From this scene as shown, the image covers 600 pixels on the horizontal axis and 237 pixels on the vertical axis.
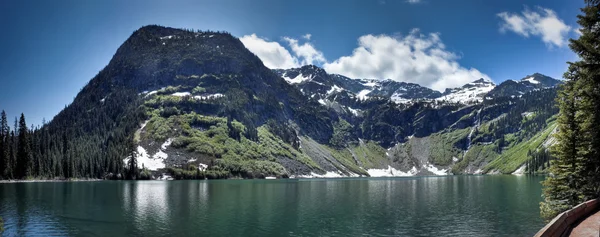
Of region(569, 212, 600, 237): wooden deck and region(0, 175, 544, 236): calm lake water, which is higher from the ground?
region(569, 212, 600, 237): wooden deck

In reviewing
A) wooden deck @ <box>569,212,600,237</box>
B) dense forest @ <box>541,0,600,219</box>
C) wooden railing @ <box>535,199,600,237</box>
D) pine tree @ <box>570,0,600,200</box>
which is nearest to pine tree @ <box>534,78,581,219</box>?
dense forest @ <box>541,0,600,219</box>

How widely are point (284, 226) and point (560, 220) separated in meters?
47.4

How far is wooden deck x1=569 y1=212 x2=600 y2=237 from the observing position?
66.1ft

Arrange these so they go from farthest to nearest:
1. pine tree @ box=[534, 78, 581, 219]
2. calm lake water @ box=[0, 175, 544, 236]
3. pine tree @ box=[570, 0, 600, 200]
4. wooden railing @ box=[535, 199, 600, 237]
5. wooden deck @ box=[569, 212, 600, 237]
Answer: calm lake water @ box=[0, 175, 544, 236] → pine tree @ box=[534, 78, 581, 219] → pine tree @ box=[570, 0, 600, 200] → wooden deck @ box=[569, 212, 600, 237] → wooden railing @ box=[535, 199, 600, 237]

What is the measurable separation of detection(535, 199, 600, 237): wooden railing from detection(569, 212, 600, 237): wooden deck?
0.33m

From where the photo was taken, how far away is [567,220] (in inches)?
836

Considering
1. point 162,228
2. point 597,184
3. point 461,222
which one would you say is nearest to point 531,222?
point 461,222

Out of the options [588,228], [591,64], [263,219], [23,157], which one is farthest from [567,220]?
[23,157]

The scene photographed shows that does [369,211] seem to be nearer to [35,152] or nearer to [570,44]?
[570,44]

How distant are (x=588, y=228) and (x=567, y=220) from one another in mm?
1320

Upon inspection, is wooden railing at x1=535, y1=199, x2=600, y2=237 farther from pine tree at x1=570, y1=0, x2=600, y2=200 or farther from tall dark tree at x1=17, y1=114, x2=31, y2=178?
tall dark tree at x1=17, y1=114, x2=31, y2=178

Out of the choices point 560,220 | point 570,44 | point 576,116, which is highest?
point 570,44

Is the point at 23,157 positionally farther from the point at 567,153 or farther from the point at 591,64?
the point at 591,64

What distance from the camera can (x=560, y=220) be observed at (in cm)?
1945
